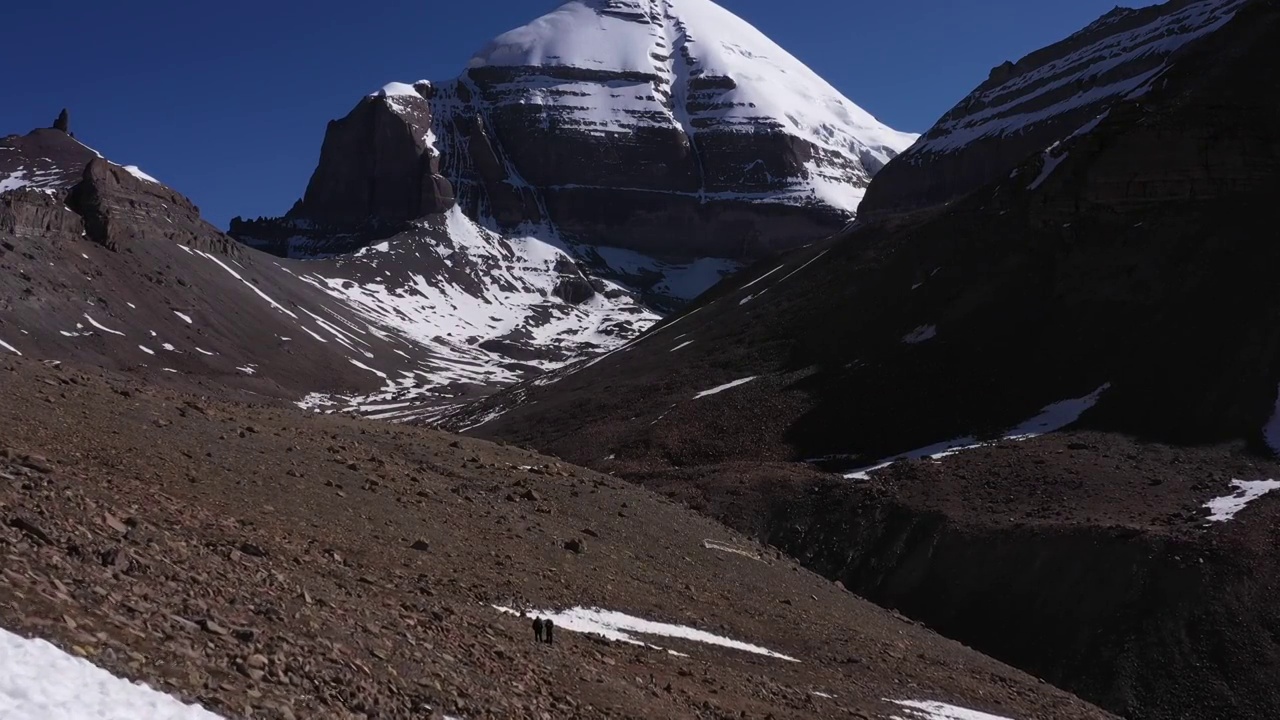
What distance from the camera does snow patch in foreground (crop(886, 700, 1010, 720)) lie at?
839 inches

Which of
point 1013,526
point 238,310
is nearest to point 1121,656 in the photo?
point 1013,526

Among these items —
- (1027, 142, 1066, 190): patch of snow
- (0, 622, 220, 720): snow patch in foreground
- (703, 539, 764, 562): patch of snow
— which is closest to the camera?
(0, 622, 220, 720): snow patch in foreground

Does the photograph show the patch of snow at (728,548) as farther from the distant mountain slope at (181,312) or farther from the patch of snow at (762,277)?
the patch of snow at (762,277)

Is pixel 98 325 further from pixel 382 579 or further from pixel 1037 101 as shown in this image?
pixel 1037 101

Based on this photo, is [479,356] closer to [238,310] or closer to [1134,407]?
[238,310]

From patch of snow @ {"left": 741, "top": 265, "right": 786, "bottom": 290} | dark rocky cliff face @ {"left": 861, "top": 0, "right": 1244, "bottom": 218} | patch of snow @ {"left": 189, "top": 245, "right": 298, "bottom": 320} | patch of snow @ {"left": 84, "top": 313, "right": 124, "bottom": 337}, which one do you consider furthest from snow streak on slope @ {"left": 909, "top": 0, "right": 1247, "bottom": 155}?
patch of snow @ {"left": 84, "top": 313, "right": 124, "bottom": 337}

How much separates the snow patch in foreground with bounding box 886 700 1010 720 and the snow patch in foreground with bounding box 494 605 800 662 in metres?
2.58

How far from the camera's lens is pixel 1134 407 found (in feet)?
182

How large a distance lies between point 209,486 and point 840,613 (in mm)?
17545

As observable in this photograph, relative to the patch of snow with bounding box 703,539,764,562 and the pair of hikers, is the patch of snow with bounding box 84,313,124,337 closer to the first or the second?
the patch of snow with bounding box 703,539,764,562

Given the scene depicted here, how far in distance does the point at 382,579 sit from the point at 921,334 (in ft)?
201

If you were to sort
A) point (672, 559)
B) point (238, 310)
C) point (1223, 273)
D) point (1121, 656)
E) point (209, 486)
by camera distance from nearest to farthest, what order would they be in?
point (209, 486) → point (672, 559) → point (1121, 656) → point (1223, 273) → point (238, 310)

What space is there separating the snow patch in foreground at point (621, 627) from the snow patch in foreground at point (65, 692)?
31.3 ft

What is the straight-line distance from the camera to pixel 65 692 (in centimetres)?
892
